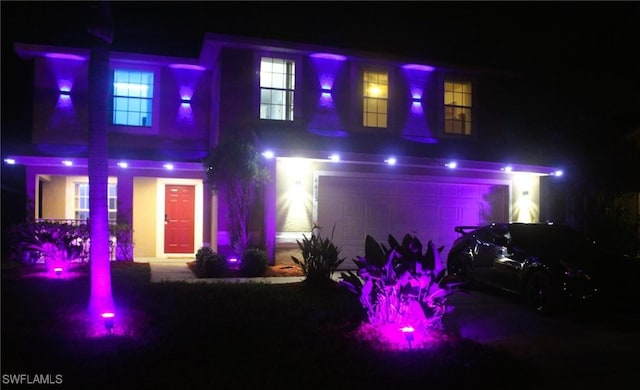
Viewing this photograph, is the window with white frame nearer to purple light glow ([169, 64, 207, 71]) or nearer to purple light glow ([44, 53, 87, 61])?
purple light glow ([44, 53, 87, 61])

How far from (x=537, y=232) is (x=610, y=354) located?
133 inches

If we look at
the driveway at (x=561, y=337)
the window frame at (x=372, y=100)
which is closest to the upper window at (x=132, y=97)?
the window frame at (x=372, y=100)

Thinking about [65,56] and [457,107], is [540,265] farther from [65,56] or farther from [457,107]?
[65,56]

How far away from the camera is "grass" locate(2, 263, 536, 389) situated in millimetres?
4984

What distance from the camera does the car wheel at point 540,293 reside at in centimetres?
799

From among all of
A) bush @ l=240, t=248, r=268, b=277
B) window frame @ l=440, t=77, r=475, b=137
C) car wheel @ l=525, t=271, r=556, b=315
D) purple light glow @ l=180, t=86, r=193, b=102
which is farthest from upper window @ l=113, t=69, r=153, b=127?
car wheel @ l=525, t=271, r=556, b=315

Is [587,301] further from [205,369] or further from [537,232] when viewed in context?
[205,369]

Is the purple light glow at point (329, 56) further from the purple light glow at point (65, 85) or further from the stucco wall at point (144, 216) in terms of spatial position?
the purple light glow at point (65, 85)

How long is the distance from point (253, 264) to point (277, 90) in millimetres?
4723

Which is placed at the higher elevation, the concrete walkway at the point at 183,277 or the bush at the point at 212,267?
the bush at the point at 212,267

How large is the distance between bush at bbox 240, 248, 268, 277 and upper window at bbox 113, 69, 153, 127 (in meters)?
5.57

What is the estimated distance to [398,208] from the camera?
13.6m

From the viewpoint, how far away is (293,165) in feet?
41.5

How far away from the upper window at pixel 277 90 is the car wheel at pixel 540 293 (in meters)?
7.29
